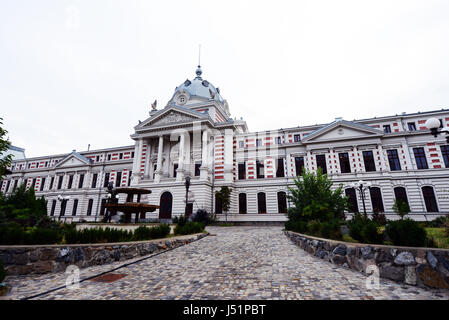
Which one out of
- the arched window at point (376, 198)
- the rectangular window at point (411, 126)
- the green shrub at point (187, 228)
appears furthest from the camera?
the rectangular window at point (411, 126)

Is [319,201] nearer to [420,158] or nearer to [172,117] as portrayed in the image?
[420,158]

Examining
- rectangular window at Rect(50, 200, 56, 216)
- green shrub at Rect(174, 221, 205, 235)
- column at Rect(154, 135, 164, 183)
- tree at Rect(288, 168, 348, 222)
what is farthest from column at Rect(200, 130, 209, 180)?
rectangular window at Rect(50, 200, 56, 216)

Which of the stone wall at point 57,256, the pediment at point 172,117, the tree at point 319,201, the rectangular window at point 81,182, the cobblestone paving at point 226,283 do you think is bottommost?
the cobblestone paving at point 226,283

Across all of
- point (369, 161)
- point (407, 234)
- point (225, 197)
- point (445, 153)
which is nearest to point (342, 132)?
point (369, 161)

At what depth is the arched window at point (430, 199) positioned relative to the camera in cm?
2378

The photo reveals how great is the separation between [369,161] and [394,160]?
270 centimetres

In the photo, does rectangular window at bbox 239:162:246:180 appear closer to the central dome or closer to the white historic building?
the white historic building

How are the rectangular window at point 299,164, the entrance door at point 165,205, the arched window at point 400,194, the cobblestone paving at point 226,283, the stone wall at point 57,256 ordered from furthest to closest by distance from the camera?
the rectangular window at point 299,164
the entrance door at point 165,205
the arched window at point 400,194
the stone wall at point 57,256
the cobblestone paving at point 226,283

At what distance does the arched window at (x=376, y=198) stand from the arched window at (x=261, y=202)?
12.7 metres

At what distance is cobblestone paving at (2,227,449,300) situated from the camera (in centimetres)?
475

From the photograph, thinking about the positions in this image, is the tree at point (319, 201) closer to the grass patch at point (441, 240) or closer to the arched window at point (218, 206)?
the grass patch at point (441, 240)

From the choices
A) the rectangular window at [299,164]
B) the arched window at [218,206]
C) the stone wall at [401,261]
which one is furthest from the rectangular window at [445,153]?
the stone wall at [401,261]
